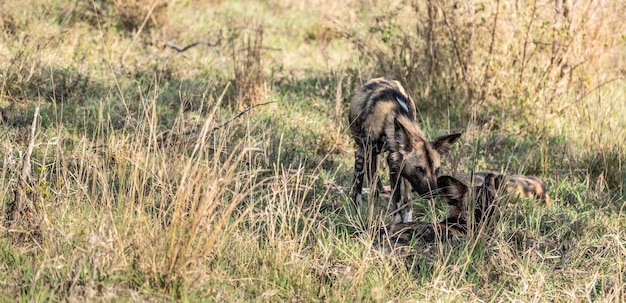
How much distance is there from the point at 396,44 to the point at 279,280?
14.2 feet

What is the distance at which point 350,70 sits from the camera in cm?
831

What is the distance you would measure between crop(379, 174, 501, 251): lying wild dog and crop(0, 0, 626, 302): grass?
94 mm

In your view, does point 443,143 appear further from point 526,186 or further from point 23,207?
point 23,207

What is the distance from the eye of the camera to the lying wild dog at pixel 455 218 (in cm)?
466

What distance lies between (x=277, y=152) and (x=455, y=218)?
1.65m

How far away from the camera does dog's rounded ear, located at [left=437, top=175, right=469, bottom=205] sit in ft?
15.9

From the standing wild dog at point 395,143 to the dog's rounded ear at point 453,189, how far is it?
0.32 metres

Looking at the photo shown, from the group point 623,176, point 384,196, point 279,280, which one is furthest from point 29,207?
point 623,176

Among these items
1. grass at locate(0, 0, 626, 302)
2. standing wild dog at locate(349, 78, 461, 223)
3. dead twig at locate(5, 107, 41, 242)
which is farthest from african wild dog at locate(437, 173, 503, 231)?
dead twig at locate(5, 107, 41, 242)

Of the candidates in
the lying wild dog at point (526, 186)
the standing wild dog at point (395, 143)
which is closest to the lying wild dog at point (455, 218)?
the standing wild dog at point (395, 143)

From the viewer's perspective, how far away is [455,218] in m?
4.86

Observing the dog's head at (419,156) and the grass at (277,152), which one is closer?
the grass at (277,152)

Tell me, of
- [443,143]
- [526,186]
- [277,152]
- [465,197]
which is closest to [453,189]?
[465,197]

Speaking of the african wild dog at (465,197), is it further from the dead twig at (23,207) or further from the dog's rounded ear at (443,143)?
the dead twig at (23,207)
